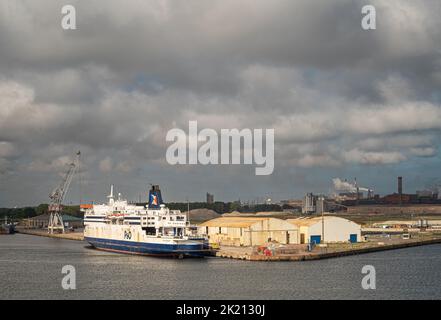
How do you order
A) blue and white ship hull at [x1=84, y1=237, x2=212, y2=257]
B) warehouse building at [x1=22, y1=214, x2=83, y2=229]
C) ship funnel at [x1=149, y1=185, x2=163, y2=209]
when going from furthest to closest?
warehouse building at [x1=22, y1=214, x2=83, y2=229]
ship funnel at [x1=149, y1=185, x2=163, y2=209]
blue and white ship hull at [x1=84, y1=237, x2=212, y2=257]

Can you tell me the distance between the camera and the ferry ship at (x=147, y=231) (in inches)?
2506

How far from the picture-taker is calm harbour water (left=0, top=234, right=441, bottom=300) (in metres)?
41.7

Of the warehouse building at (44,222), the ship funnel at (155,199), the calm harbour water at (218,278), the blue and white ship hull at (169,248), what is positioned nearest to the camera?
the calm harbour water at (218,278)

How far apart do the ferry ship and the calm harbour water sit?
5.21 ft

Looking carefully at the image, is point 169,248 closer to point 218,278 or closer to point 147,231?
point 147,231

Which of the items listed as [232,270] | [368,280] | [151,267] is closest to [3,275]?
[151,267]

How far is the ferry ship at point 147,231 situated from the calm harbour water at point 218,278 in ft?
5.21

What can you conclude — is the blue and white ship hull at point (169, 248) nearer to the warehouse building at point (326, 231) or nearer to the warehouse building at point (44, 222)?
the warehouse building at point (326, 231)

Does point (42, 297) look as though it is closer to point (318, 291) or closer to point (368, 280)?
point (318, 291)

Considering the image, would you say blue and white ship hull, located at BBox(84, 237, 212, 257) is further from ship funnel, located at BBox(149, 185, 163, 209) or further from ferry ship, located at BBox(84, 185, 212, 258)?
ship funnel, located at BBox(149, 185, 163, 209)

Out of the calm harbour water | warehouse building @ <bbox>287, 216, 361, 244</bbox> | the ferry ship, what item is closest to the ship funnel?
the ferry ship

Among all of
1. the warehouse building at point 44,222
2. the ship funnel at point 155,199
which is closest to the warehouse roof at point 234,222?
the ship funnel at point 155,199

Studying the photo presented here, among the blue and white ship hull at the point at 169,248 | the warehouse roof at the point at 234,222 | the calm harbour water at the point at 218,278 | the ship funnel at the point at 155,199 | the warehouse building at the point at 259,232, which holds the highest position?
the ship funnel at the point at 155,199

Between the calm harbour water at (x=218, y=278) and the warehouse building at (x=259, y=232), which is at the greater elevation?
the warehouse building at (x=259, y=232)
